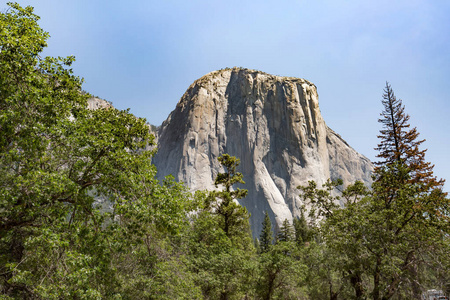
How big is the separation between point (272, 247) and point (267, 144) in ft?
254

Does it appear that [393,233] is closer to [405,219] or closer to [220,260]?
[405,219]

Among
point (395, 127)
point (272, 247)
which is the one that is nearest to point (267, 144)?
point (395, 127)

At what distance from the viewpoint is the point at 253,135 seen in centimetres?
9669

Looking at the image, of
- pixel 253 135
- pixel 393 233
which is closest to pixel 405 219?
pixel 393 233

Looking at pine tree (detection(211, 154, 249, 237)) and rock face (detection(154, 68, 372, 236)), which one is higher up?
rock face (detection(154, 68, 372, 236))

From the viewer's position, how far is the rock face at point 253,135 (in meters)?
88.6

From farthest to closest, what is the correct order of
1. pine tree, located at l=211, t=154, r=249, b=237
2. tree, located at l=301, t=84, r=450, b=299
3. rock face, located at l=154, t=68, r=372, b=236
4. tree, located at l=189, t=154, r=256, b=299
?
1. rock face, located at l=154, t=68, r=372, b=236
2. pine tree, located at l=211, t=154, r=249, b=237
3. tree, located at l=189, t=154, r=256, b=299
4. tree, located at l=301, t=84, r=450, b=299

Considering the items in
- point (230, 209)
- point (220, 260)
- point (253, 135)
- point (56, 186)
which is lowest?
point (220, 260)

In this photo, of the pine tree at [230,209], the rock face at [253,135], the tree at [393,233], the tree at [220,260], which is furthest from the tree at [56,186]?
the rock face at [253,135]

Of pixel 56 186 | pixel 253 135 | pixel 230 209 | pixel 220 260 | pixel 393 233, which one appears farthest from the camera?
pixel 253 135

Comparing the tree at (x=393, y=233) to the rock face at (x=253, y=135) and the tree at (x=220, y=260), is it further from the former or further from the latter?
the rock face at (x=253, y=135)

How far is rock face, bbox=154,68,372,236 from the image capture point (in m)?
88.6

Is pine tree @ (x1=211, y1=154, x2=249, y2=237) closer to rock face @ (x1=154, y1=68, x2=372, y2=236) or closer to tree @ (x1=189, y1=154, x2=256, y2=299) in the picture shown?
tree @ (x1=189, y1=154, x2=256, y2=299)

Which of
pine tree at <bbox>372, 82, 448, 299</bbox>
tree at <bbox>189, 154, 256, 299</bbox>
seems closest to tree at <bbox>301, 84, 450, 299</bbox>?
pine tree at <bbox>372, 82, 448, 299</bbox>
